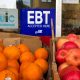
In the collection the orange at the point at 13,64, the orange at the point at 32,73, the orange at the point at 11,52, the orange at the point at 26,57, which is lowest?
the orange at the point at 32,73

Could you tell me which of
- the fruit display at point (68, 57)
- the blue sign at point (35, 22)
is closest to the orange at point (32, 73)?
the fruit display at point (68, 57)

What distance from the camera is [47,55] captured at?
2182mm

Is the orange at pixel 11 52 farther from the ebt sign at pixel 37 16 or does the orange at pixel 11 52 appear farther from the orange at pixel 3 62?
the ebt sign at pixel 37 16

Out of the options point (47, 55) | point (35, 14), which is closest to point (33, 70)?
point (47, 55)

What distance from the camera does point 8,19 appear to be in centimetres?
322

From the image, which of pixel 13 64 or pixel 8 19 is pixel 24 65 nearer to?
pixel 13 64

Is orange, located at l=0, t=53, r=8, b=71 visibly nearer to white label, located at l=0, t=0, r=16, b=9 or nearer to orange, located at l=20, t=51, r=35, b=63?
orange, located at l=20, t=51, r=35, b=63

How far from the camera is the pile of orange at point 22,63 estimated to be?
178 centimetres

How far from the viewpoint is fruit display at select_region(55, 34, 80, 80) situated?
156 centimetres

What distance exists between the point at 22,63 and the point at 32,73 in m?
0.27

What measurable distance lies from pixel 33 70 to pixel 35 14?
1.54 m

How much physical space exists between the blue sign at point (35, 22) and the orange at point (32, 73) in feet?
4.86

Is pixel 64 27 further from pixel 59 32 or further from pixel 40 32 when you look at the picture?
pixel 40 32

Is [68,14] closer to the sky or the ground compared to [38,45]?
closer to the sky
